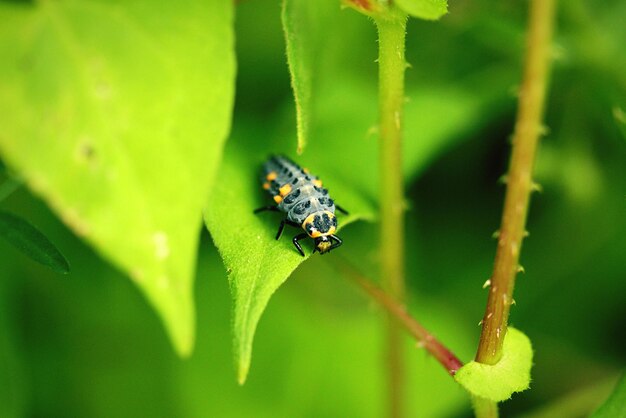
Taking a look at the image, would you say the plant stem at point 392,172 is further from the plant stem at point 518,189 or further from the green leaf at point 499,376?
the green leaf at point 499,376

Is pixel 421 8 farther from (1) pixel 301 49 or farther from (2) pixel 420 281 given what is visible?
(2) pixel 420 281

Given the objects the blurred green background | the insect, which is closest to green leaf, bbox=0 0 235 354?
the insect

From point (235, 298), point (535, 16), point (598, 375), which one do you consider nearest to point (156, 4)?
point (235, 298)

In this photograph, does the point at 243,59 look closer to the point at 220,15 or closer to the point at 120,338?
the point at 120,338

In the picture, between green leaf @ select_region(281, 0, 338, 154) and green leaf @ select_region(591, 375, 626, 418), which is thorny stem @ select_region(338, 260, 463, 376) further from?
green leaf @ select_region(281, 0, 338, 154)

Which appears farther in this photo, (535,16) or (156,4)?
(535,16)

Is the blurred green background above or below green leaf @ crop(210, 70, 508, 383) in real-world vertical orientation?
below
